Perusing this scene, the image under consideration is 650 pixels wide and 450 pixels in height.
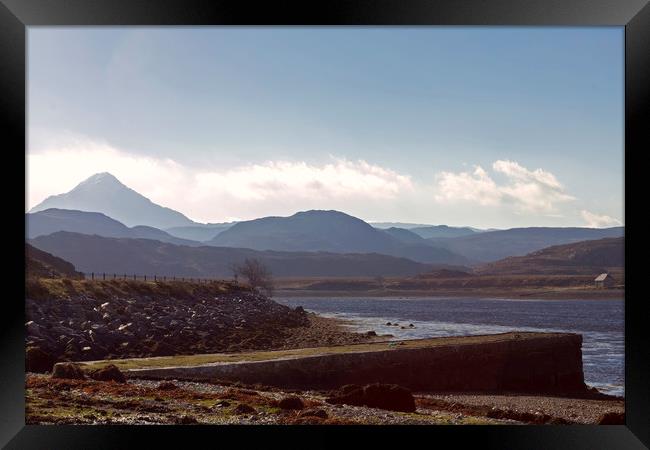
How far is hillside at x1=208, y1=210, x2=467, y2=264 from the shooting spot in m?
120

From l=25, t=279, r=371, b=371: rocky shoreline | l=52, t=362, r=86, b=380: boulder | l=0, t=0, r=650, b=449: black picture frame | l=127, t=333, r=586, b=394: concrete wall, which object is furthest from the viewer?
l=25, t=279, r=371, b=371: rocky shoreline

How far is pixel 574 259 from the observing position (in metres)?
71.4

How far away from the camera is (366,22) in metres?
6.56

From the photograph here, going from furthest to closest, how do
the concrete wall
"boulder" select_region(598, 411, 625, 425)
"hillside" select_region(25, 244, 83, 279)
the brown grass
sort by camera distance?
1. "hillside" select_region(25, 244, 83, 279)
2. the brown grass
3. "boulder" select_region(598, 411, 625, 425)
4. the concrete wall

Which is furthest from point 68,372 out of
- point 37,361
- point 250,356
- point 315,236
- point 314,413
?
point 315,236

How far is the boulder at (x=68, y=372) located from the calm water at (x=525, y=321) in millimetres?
19989

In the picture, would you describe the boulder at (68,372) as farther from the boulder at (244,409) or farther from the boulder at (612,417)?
the boulder at (612,417)

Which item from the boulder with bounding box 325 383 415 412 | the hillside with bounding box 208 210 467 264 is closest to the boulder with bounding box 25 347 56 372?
the boulder with bounding box 325 383 415 412

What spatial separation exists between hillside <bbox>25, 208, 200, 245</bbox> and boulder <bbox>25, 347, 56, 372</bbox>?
7997 cm

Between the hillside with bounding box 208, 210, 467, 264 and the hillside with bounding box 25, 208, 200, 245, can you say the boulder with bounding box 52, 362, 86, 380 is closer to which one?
the hillside with bounding box 25, 208, 200, 245

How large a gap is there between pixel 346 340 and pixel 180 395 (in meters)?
17.5

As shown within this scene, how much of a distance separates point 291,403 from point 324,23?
7.77 m

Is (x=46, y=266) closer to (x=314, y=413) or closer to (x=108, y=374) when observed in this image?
(x=108, y=374)

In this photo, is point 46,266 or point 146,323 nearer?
point 146,323
